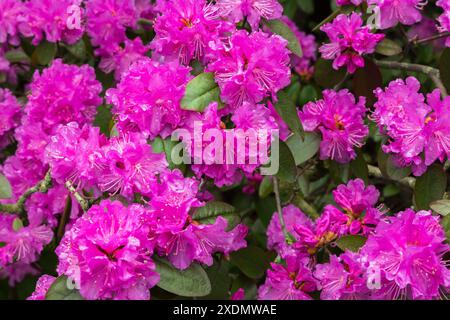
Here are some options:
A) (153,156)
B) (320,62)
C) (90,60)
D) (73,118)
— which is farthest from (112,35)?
(153,156)

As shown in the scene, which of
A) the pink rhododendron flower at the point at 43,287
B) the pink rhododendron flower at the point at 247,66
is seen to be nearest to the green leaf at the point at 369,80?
the pink rhododendron flower at the point at 247,66

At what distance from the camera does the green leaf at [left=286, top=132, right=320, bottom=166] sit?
5.56ft

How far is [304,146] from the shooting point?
171 centimetres

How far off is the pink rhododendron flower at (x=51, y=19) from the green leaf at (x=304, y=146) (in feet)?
2.35

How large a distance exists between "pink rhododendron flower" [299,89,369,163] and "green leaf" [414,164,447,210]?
20 cm

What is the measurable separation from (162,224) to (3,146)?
0.91 metres

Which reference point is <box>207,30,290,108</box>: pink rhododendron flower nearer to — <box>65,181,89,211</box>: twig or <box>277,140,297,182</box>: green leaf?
<box>277,140,297,182</box>: green leaf

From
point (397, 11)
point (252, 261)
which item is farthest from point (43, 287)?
point (397, 11)

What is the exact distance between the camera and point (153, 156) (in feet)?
4.51

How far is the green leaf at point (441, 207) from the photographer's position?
53.6 inches

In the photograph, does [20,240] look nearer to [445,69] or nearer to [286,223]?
[286,223]
